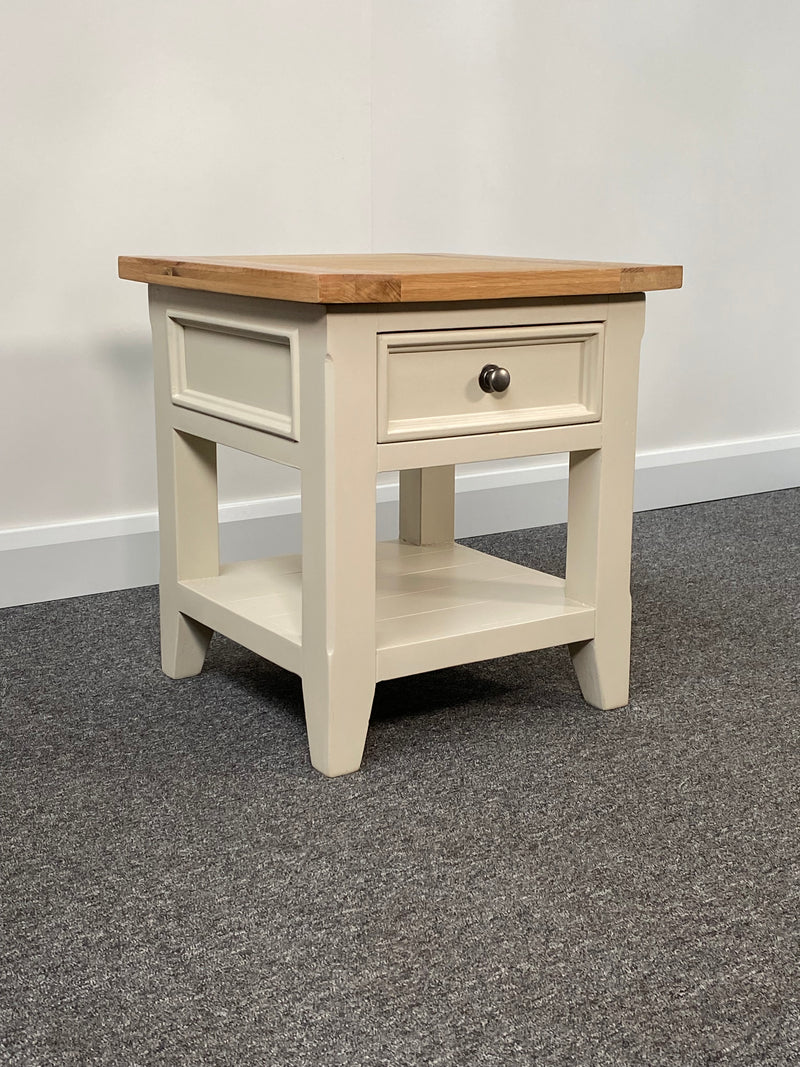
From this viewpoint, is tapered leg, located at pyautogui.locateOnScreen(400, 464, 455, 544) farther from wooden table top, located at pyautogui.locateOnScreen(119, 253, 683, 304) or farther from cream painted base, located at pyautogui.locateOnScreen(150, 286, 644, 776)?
wooden table top, located at pyautogui.locateOnScreen(119, 253, 683, 304)

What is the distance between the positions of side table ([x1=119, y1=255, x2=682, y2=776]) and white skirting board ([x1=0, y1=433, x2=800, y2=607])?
16.5 inches

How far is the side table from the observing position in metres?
1.13

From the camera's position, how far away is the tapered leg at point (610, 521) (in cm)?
128

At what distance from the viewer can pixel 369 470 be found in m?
1.14

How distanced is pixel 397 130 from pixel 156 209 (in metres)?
0.48

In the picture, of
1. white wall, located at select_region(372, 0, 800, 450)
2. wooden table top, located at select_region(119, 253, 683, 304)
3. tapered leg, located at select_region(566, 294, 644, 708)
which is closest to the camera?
wooden table top, located at select_region(119, 253, 683, 304)

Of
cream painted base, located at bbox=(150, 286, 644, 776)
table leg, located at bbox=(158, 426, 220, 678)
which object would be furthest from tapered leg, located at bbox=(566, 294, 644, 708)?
table leg, located at bbox=(158, 426, 220, 678)

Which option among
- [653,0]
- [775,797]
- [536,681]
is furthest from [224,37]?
[775,797]

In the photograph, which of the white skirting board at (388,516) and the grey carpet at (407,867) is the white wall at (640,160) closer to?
the white skirting board at (388,516)

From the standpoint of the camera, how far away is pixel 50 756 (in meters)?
1.25

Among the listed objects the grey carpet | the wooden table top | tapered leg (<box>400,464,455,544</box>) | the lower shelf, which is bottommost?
the grey carpet

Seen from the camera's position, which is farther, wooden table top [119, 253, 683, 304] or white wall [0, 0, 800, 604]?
white wall [0, 0, 800, 604]

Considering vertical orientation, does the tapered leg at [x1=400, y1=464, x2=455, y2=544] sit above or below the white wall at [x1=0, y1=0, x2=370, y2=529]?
below

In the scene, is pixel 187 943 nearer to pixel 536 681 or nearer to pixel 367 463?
pixel 367 463
